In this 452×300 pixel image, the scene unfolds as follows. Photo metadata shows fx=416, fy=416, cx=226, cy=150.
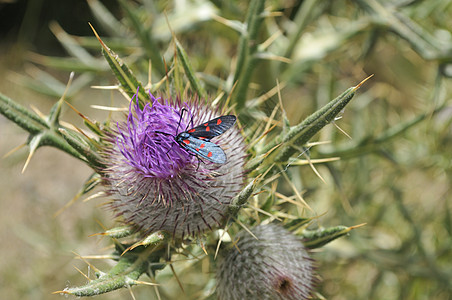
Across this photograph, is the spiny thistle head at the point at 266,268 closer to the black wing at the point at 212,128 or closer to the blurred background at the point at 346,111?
the blurred background at the point at 346,111

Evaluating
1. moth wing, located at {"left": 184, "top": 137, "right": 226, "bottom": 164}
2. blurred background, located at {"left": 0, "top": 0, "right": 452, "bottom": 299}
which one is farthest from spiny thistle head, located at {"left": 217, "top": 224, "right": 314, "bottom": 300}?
moth wing, located at {"left": 184, "top": 137, "right": 226, "bottom": 164}

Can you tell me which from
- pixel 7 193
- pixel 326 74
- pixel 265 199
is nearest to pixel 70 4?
pixel 7 193

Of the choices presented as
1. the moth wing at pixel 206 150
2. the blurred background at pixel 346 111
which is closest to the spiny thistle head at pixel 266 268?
the blurred background at pixel 346 111

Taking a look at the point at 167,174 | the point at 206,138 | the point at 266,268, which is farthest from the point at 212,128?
the point at 266,268

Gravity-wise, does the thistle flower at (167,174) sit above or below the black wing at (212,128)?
below

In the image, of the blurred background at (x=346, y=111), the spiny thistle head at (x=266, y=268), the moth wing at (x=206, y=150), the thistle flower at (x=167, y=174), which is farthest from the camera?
the blurred background at (x=346, y=111)

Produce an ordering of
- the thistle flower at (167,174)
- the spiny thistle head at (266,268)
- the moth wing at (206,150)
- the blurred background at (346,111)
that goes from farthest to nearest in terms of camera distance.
Answer: the blurred background at (346,111) → the spiny thistle head at (266,268) → the thistle flower at (167,174) → the moth wing at (206,150)

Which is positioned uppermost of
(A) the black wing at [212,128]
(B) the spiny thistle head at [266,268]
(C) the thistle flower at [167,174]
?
(A) the black wing at [212,128]

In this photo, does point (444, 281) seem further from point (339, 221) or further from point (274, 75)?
point (274, 75)
